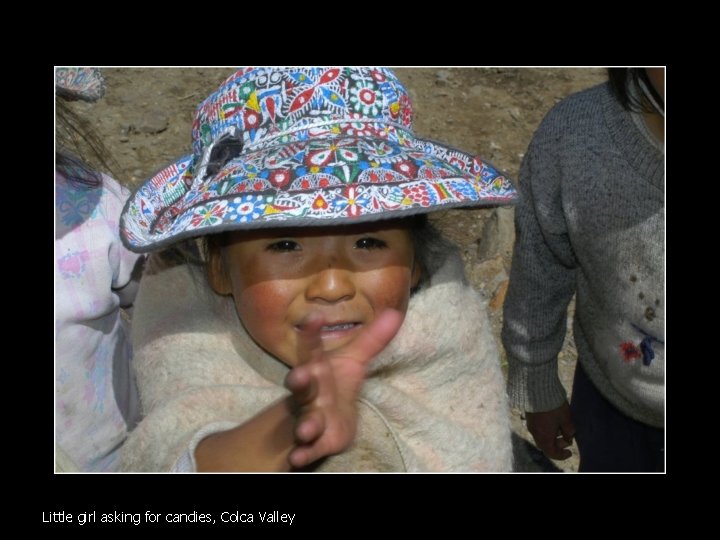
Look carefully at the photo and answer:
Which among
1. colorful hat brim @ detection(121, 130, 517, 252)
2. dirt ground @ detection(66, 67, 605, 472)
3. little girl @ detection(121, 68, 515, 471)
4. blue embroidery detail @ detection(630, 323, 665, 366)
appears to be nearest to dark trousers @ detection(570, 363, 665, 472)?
blue embroidery detail @ detection(630, 323, 665, 366)

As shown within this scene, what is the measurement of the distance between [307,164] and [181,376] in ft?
1.56

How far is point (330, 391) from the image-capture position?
40.9 inches

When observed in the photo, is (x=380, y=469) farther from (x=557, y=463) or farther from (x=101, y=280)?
(x=557, y=463)

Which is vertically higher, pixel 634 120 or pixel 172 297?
pixel 634 120

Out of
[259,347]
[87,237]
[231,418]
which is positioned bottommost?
[231,418]

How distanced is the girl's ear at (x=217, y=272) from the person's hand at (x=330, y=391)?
0.37 meters

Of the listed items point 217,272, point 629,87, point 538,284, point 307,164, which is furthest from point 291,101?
point 538,284

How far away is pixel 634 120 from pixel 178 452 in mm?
1070

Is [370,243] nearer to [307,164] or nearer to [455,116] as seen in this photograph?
[307,164]

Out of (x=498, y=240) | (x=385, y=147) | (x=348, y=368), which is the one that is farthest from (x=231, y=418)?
(x=498, y=240)

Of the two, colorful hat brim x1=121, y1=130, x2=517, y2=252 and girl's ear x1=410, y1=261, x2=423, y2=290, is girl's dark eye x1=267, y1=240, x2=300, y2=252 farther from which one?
girl's ear x1=410, y1=261, x2=423, y2=290

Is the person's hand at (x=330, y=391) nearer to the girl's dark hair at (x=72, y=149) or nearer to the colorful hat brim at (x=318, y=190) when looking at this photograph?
the colorful hat brim at (x=318, y=190)

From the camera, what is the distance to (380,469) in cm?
144

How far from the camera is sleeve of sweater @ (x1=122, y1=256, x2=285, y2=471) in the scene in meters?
1.22
